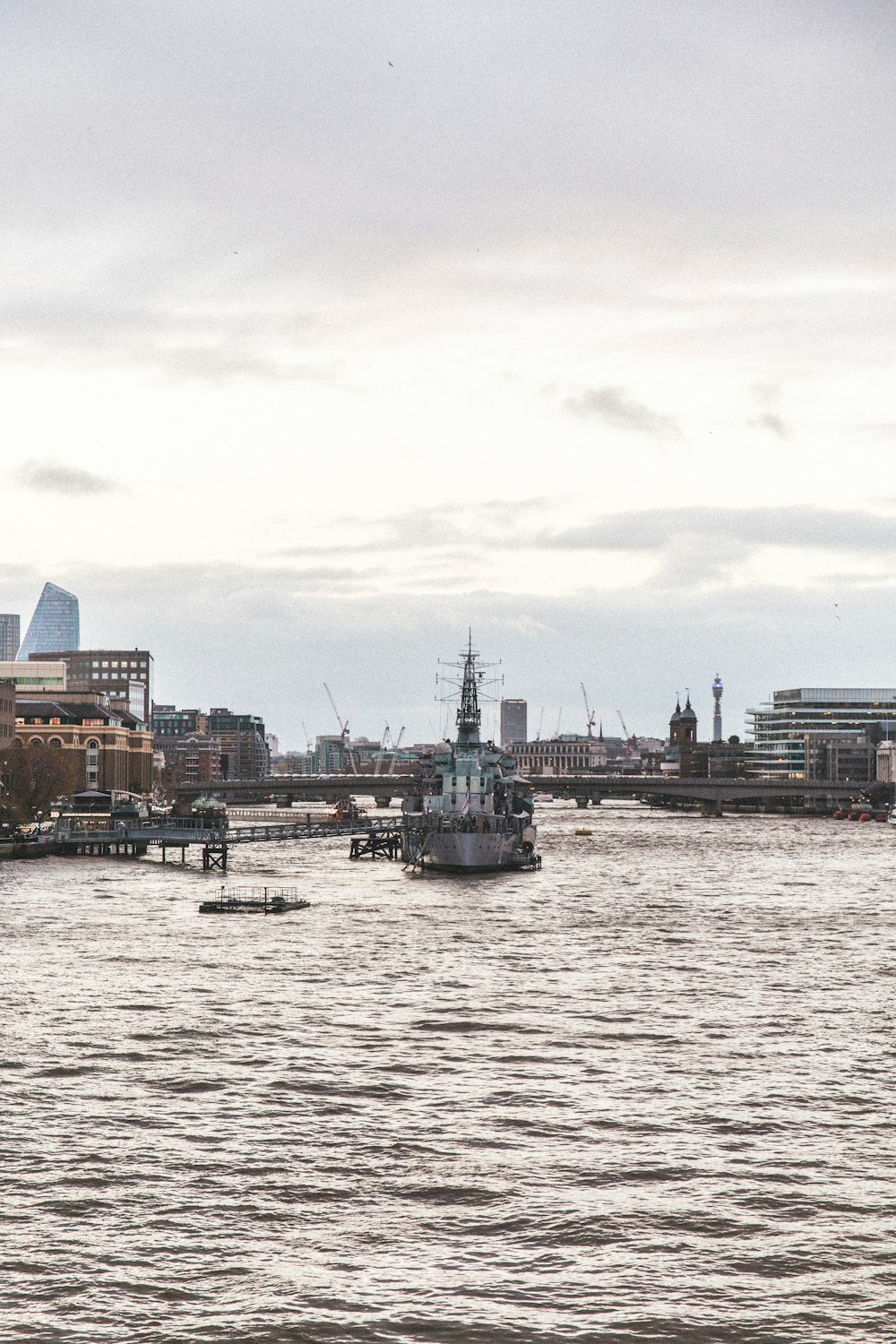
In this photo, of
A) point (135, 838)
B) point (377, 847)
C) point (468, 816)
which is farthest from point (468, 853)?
point (135, 838)

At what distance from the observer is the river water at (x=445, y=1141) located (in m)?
28.4

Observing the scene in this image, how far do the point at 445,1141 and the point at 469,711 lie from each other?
9834cm

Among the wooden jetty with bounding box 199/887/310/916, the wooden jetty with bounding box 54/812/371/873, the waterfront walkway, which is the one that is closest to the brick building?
the waterfront walkway

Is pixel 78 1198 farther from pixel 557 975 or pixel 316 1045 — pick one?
pixel 557 975

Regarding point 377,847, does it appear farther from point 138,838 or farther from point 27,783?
point 27,783

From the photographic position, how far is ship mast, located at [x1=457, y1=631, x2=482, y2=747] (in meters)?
129

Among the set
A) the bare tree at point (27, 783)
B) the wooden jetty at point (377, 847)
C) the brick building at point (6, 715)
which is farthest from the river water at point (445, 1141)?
the brick building at point (6, 715)

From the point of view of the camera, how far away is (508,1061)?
152 feet

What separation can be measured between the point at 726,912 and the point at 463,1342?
66457 millimetres

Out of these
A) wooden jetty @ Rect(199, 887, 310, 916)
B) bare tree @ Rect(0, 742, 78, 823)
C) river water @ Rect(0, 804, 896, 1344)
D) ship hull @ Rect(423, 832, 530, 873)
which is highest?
bare tree @ Rect(0, 742, 78, 823)

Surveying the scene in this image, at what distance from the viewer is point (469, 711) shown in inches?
5344

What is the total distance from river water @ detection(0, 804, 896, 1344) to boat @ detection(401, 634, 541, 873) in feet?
139

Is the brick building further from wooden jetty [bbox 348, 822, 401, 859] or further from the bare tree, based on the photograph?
wooden jetty [bbox 348, 822, 401, 859]

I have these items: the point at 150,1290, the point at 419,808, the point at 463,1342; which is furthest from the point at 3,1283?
the point at 419,808
